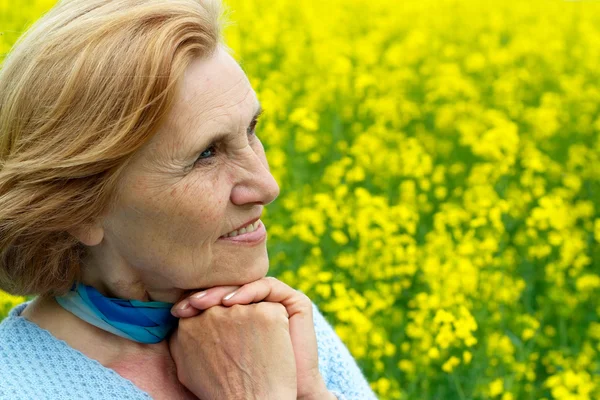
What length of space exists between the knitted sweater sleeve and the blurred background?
0.59 meters

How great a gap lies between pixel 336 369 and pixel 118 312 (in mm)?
473

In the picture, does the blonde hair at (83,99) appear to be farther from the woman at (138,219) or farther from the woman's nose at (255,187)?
the woman's nose at (255,187)

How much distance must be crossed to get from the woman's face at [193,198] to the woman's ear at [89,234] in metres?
0.01

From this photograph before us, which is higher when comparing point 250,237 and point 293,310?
point 250,237

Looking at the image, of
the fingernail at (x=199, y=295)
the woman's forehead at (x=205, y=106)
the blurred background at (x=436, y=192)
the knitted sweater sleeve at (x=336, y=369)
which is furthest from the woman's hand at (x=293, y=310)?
the blurred background at (x=436, y=192)

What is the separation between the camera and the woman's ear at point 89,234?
150 cm

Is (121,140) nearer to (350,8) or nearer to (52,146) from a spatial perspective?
(52,146)

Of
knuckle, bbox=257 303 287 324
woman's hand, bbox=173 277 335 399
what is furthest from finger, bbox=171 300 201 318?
knuckle, bbox=257 303 287 324

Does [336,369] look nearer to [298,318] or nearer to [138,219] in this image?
[298,318]

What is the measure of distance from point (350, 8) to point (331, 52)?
2.15 meters

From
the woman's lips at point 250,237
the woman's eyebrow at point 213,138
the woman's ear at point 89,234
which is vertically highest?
the woman's eyebrow at point 213,138

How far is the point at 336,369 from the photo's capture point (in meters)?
1.82

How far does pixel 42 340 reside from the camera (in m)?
1.54

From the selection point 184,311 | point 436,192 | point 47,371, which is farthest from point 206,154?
point 436,192
